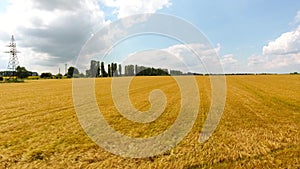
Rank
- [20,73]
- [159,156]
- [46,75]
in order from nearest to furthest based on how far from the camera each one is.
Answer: [159,156] → [20,73] → [46,75]

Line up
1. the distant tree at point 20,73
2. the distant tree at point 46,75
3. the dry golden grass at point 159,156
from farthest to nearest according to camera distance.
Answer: the distant tree at point 46,75 < the distant tree at point 20,73 < the dry golden grass at point 159,156

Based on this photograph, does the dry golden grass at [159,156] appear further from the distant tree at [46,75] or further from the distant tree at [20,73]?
the distant tree at [46,75]

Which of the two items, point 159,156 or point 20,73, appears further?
point 20,73

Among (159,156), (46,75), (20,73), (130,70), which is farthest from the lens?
(46,75)

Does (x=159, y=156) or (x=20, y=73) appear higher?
(x=20, y=73)

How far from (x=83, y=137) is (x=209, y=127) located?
18.1 ft

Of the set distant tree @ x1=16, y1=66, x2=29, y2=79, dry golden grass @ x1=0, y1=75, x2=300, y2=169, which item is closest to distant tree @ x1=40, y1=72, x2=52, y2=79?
distant tree @ x1=16, y1=66, x2=29, y2=79

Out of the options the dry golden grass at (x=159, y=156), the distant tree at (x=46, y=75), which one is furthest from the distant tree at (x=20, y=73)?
the dry golden grass at (x=159, y=156)

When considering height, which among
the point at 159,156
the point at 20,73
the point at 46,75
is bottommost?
the point at 159,156

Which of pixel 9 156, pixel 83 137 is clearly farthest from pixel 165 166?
pixel 9 156

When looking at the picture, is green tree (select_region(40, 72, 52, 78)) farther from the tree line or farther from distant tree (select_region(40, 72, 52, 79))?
the tree line

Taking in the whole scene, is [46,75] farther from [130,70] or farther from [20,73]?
[130,70]

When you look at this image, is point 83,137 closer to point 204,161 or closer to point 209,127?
point 204,161

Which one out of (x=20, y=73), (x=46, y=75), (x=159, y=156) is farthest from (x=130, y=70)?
(x=46, y=75)
